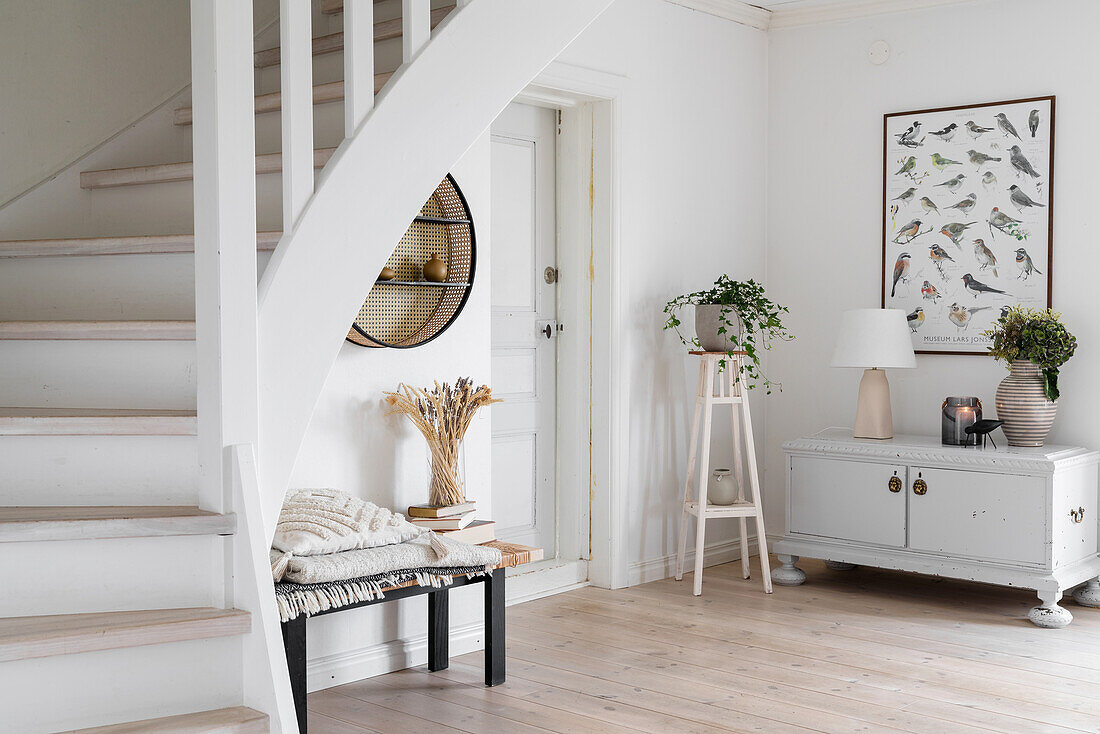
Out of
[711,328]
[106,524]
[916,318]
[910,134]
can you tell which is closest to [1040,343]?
[916,318]

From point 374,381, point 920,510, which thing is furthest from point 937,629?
point 374,381

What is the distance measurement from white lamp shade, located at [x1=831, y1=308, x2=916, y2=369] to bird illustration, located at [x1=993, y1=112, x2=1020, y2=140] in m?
0.91

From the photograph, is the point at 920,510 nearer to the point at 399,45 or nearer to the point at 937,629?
the point at 937,629

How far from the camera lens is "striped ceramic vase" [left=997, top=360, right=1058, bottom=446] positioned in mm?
4547

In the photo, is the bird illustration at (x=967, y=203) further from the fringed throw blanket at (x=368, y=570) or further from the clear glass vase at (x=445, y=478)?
the fringed throw blanket at (x=368, y=570)

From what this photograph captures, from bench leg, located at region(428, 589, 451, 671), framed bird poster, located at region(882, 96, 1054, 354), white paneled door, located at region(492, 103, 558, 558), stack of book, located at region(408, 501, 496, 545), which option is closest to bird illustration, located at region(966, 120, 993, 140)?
framed bird poster, located at region(882, 96, 1054, 354)

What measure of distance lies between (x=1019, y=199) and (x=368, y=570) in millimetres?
3367

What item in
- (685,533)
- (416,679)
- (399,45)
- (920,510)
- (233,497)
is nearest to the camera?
(233,497)

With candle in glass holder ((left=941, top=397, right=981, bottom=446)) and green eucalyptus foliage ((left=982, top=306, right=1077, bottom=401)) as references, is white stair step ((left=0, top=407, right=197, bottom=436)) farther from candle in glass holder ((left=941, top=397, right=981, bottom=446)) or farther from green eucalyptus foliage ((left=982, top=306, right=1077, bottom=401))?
green eucalyptus foliage ((left=982, top=306, right=1077, bottom=401))

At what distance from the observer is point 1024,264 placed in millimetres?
4855

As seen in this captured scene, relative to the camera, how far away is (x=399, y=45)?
10.9 feet

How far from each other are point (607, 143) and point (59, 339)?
2808 millimetres

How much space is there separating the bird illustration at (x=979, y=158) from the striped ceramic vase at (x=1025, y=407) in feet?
3.14

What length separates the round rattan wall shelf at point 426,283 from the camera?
12.0 feet
